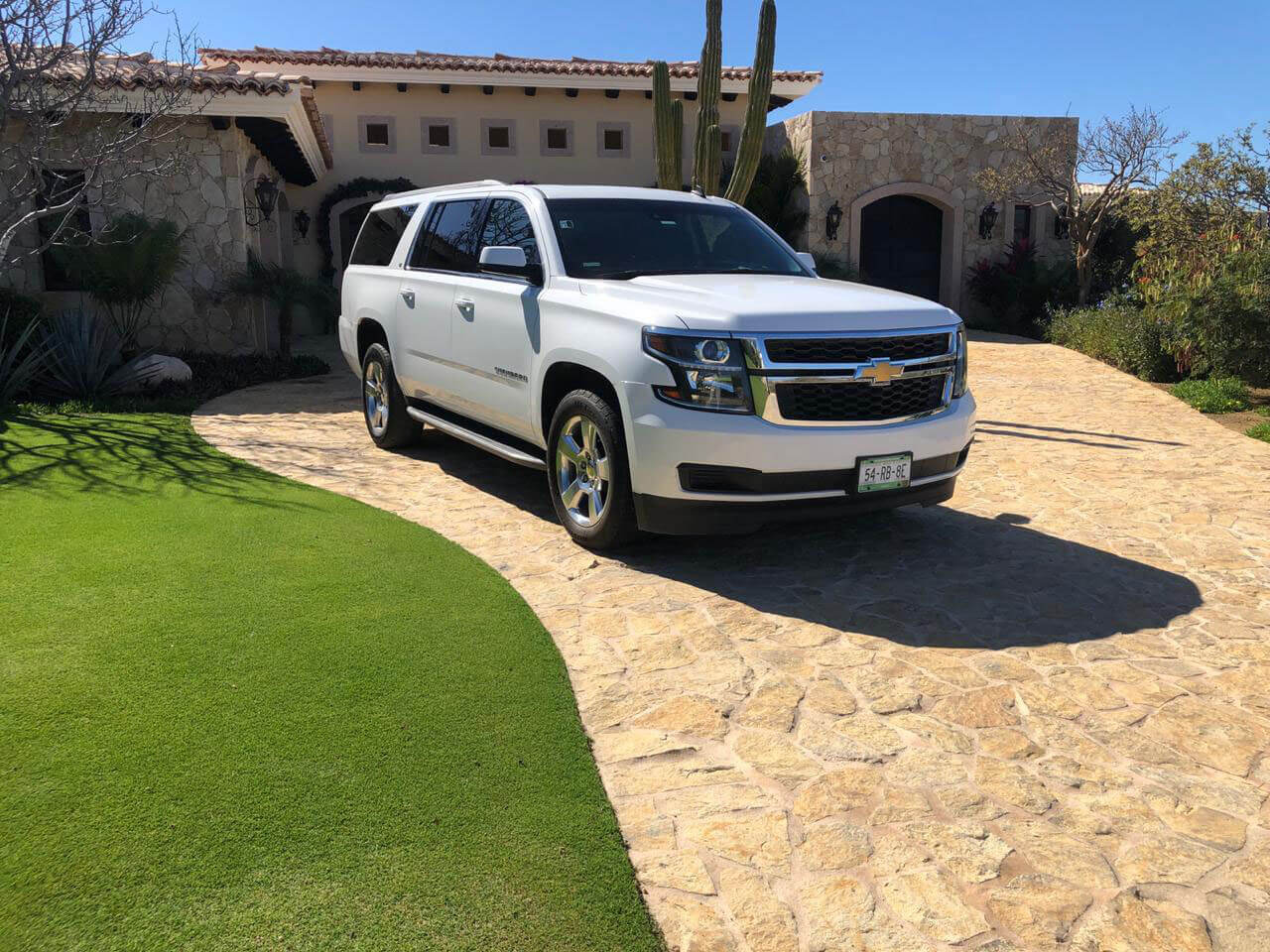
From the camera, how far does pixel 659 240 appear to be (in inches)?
259

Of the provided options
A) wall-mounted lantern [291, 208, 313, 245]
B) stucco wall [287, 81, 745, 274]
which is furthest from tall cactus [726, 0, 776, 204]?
wall-mounted lantern [291, 208, 313, 245]

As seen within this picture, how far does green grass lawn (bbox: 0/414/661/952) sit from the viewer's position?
2.71 metres

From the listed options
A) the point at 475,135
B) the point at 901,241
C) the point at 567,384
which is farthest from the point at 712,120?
the point at 475,135

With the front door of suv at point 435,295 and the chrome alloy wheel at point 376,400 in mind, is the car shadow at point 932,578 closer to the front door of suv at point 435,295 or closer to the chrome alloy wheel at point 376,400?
the front door of suv at point 435,295

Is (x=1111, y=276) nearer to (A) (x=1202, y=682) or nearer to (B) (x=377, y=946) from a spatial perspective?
(A) (x=1202, y=682)

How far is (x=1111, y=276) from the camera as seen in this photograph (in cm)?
1919

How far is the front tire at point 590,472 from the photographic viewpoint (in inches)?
216

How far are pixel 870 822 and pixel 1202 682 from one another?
1930 mm

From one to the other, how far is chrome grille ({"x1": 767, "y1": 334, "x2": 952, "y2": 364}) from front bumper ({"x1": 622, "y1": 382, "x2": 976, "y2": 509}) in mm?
349

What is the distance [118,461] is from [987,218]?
17.3m

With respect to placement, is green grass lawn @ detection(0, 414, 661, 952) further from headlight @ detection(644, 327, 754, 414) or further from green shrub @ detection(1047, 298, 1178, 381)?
green shrub @ detection(1047, 298, 1178, 381)

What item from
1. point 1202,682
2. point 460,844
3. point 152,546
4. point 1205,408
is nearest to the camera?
point 460,844

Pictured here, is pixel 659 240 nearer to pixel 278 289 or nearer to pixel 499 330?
pixel 499 330

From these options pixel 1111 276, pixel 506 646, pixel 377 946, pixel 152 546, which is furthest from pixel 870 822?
pixel 1111 276
